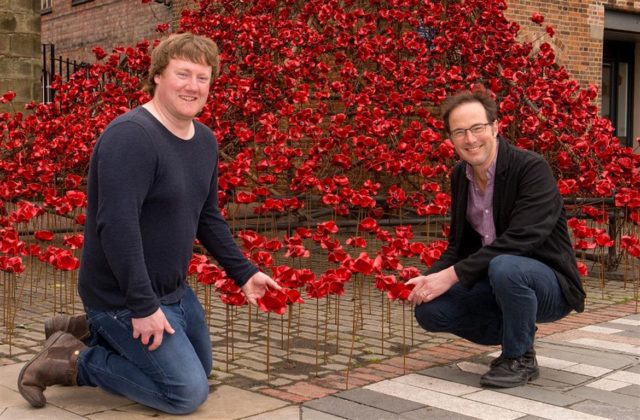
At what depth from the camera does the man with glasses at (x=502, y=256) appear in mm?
4422

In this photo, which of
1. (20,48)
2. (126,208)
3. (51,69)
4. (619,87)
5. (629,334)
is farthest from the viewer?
(619,87)

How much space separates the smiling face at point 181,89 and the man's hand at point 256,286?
31.7 inches

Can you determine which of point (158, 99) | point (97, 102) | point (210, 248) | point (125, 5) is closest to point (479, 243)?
point (210, 248)

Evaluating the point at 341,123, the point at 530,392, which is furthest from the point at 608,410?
the point at 341,123

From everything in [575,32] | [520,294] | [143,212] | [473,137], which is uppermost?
[575,32]

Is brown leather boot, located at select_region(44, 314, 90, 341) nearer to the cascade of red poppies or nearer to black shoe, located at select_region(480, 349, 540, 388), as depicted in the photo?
the cascade of red poppies

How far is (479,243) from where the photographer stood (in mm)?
4824

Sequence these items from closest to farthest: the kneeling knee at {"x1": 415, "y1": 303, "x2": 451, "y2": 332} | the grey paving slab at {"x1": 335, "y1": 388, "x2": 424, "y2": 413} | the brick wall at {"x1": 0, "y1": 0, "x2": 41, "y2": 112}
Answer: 1. the grey paving slab at {"x1": 335, "y1": 388, "x2": 424, "y2": 413}
2. the kneeling knee at {"x1": 415, "y1": 303, "x2": 451, "y2": 332}
3. the brick wall at {"x1": 0, "y1": 0, "x2": 41, "y2": 112}

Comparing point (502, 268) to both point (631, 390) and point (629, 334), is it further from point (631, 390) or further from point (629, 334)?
point (629, 334)

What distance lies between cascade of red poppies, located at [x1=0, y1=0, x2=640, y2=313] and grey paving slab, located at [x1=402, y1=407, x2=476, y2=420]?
157cm

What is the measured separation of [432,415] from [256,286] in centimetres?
100

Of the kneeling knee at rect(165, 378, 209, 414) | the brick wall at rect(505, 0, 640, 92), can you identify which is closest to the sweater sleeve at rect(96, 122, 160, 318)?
the kneeling knee at rect(165, 378, 209, 414)

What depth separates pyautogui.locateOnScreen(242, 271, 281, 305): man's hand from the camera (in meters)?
4.37

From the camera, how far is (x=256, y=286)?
441 centimetres
